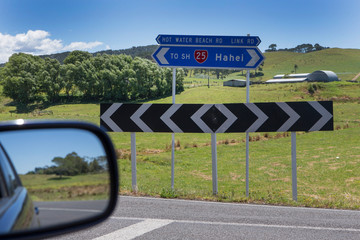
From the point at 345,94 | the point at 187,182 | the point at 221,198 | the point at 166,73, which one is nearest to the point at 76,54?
the point at 166,73

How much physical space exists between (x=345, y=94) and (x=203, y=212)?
88994 mm

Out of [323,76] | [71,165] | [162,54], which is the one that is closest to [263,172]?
[162,54]

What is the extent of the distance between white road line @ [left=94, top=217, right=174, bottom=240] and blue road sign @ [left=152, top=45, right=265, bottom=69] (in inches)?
168

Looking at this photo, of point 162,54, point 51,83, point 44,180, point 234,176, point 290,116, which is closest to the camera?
point 44,180

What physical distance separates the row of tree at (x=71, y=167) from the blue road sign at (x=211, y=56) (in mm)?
7486

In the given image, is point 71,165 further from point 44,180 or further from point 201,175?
point 201,175

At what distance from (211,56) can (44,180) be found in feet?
25.8

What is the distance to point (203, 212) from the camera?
21.2ft

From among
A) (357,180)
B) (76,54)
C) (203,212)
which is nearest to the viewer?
(203,212)

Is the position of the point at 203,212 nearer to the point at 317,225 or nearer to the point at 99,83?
the point at 317,225

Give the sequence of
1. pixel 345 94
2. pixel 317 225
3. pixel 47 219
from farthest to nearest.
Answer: pixel 345 94
pixel 317 225
pixel 47 219

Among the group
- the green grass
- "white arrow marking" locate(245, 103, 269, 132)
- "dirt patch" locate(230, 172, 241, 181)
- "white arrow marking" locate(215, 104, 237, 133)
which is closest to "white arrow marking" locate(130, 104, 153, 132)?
"white arrow marking" locate(215, 104, 237, 133)

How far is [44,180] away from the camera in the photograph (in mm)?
1505

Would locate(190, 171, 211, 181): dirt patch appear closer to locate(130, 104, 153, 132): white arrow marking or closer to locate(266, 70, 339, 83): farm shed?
locate(130, 104, 153, 132): white arrow marking
